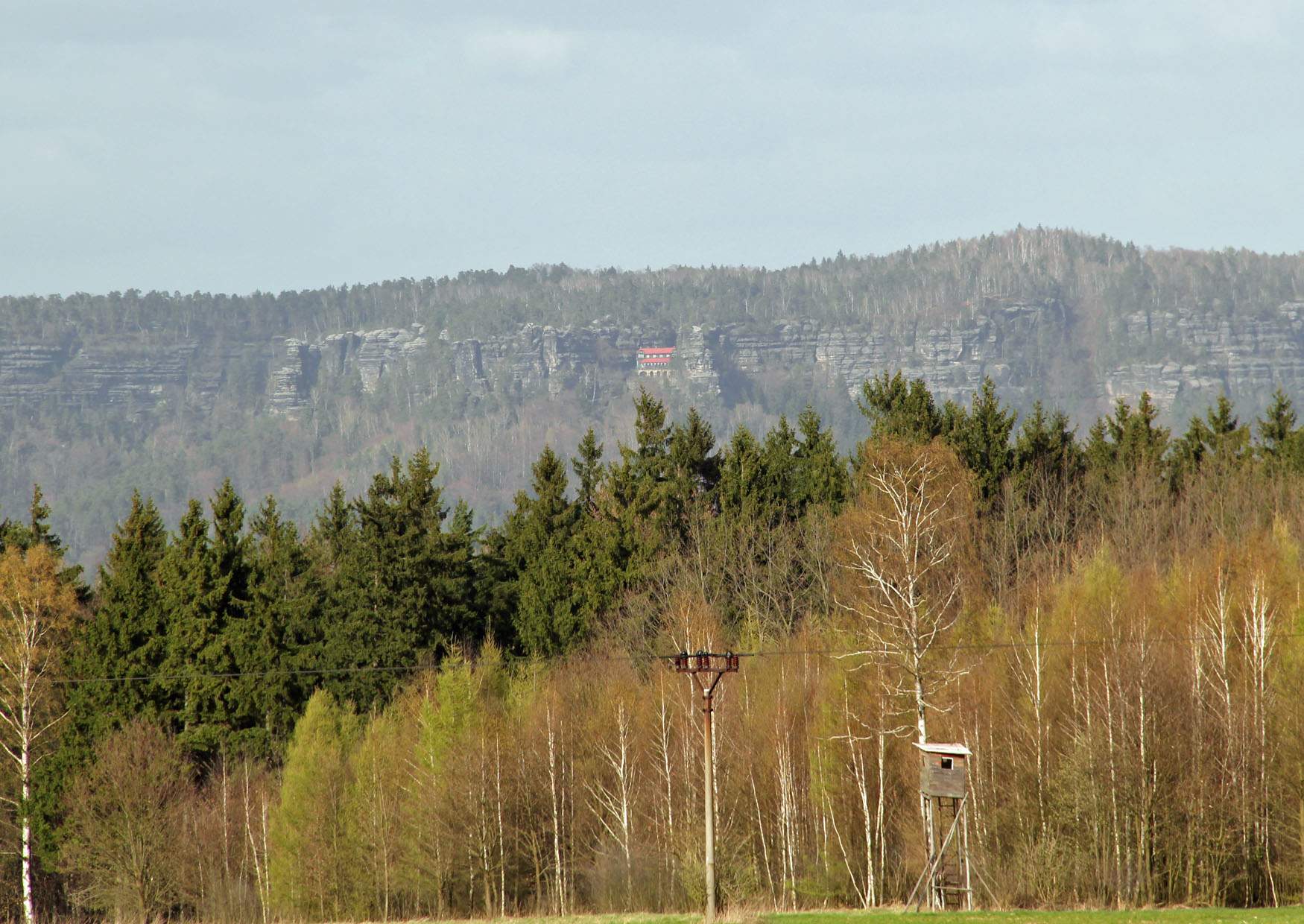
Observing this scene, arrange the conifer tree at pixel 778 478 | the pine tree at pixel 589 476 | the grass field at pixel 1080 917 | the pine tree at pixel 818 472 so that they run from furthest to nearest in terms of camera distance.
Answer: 1. the pine tree at pixel 589 476
2. the conifer tree at pixel 778 478
3. the pine tree at pixel 818 472
4. the grass field at pixel 1080 917

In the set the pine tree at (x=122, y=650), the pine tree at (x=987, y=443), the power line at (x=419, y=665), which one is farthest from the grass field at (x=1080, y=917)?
the pine tree at (x=987, y=443)

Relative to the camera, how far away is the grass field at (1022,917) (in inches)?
1346

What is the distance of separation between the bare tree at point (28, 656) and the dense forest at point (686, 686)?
28 centimetres

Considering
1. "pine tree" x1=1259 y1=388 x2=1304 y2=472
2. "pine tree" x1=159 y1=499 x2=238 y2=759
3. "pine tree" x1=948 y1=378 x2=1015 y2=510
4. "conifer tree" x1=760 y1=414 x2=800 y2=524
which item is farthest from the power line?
"pine tree" x1=1259 y1=388 x2=1304 y2=472

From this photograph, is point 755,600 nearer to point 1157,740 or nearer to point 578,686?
point 578,686

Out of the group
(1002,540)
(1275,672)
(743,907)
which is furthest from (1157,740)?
(1002,540)

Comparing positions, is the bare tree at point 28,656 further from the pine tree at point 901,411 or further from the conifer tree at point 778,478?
the pine tree at point 901,411

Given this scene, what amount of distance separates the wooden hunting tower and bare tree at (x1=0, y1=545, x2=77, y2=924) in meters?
29.8

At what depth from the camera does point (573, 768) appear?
59719mm

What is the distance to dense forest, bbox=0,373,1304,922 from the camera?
4822 centimetres

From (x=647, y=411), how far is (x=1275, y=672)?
3486 centimetres

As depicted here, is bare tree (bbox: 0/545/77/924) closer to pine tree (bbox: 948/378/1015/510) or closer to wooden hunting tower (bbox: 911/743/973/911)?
wooden hunting tower (bbox: 911/743/973/911)

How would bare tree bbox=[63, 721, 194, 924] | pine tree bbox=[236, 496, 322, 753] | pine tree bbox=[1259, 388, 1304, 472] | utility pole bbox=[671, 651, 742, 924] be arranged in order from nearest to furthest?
utility pole bbox=[671, 651, 742, 924] → bare tree bbox=[63, 721, 194, 924] → pine tree bbox=[236, 496, 322, 753] → pine tree bbox=[1259, 388, 1304, 472]

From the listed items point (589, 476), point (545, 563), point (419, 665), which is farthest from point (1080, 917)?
point (589, 476)
